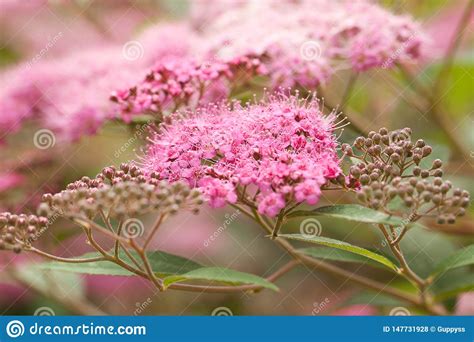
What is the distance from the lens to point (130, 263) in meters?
2.42

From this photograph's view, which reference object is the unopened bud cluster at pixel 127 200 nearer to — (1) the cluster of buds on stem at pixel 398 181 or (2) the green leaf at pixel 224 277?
(2) the green leaf at pixel 224 277

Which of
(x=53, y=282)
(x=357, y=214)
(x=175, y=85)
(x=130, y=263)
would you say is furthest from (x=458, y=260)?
(x=53, y=282)

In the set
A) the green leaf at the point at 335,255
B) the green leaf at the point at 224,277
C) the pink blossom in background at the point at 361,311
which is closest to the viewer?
the green leaf at the point at 224,277

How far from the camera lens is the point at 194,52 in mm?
3229

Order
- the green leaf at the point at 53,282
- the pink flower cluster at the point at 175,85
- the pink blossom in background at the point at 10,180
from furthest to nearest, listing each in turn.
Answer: the green leaf at the point at 53,282, the pink blossom in background at the point at 10,180, the pink flower cluster at the point at 175,85

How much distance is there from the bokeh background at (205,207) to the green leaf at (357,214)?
2.46 ft

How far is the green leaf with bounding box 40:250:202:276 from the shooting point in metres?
2.40

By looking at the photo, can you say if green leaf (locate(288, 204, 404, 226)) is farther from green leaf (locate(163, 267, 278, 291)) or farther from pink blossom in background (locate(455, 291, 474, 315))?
pink blossom in background (locate(455, 291, 474, 315))

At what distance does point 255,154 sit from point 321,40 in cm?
97

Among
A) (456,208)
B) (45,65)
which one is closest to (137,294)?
(45,65)

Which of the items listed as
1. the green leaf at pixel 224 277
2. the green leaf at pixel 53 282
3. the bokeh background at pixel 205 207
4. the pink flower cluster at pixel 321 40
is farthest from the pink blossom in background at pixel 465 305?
the green leaf at pixel 53 282

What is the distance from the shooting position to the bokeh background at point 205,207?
3.35 meters

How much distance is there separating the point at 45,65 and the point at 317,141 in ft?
5.28

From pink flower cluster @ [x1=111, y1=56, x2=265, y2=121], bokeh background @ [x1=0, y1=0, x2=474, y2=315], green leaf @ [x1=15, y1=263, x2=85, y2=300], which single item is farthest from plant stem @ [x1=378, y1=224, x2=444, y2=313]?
green leaf @ [x1=15, y1=263, x2=85, y2=300]
